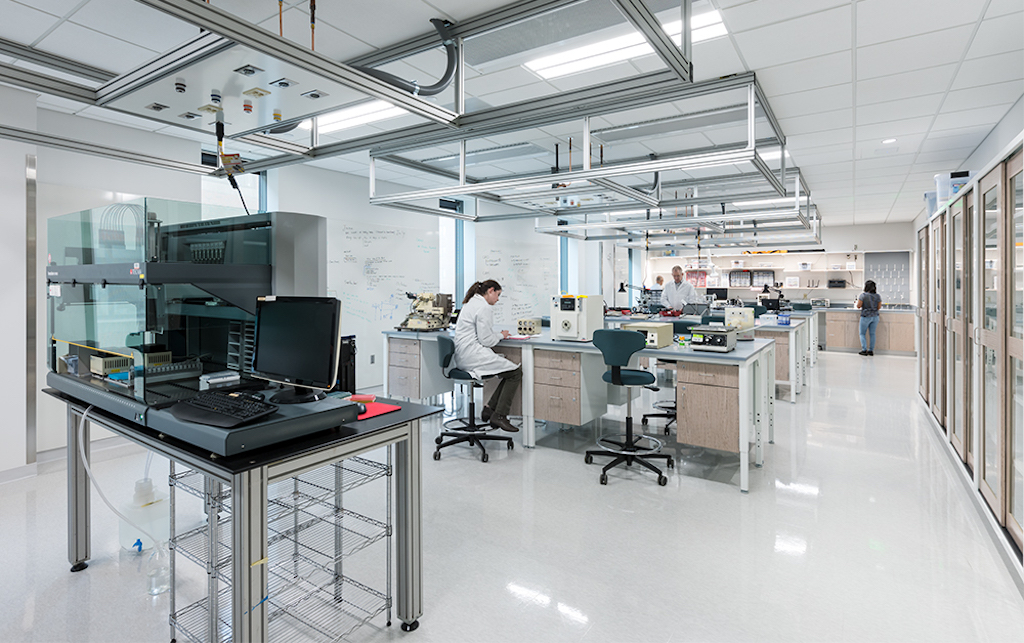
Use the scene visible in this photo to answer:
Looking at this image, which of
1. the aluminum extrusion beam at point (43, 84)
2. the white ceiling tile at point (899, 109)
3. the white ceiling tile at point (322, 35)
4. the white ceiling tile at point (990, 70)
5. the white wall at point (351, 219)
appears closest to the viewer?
the aluminum extrusion beam at point (43, 84)

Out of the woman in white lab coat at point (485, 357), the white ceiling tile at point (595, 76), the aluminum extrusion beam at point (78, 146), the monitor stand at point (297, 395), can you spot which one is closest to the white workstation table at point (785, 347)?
the woman in white lab coat at point (485, 357)

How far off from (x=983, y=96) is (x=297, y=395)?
16.2ft

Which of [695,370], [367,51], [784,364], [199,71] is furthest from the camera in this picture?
[784,364]

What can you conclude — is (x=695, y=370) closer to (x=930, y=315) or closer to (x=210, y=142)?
(x=930, y=315)

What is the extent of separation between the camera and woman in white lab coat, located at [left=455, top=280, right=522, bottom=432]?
4234mm

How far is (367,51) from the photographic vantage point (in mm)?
3043

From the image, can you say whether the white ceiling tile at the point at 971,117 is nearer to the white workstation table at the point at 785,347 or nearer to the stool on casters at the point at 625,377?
the white workstation table at the point at 785,347

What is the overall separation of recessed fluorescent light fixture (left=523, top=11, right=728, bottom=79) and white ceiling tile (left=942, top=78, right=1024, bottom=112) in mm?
2245

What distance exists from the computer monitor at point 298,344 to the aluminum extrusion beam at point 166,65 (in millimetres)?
848

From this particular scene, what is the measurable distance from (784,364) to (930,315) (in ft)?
4.52

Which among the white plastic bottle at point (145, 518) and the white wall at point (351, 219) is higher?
the white wall at point (351, 219)

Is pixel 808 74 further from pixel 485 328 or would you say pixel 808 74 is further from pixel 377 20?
pixel 485 328

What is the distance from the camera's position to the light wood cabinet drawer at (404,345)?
5023 mm

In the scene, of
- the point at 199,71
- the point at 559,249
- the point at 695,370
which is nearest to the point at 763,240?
→ the point at 559,249
